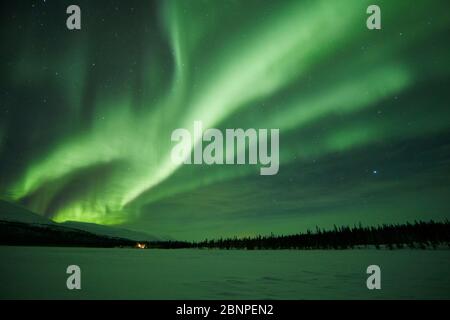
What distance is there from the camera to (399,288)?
19250 mm

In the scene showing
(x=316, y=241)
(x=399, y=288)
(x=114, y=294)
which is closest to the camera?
(x=114, y=294)

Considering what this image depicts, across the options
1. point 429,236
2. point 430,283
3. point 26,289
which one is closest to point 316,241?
point 429,236
